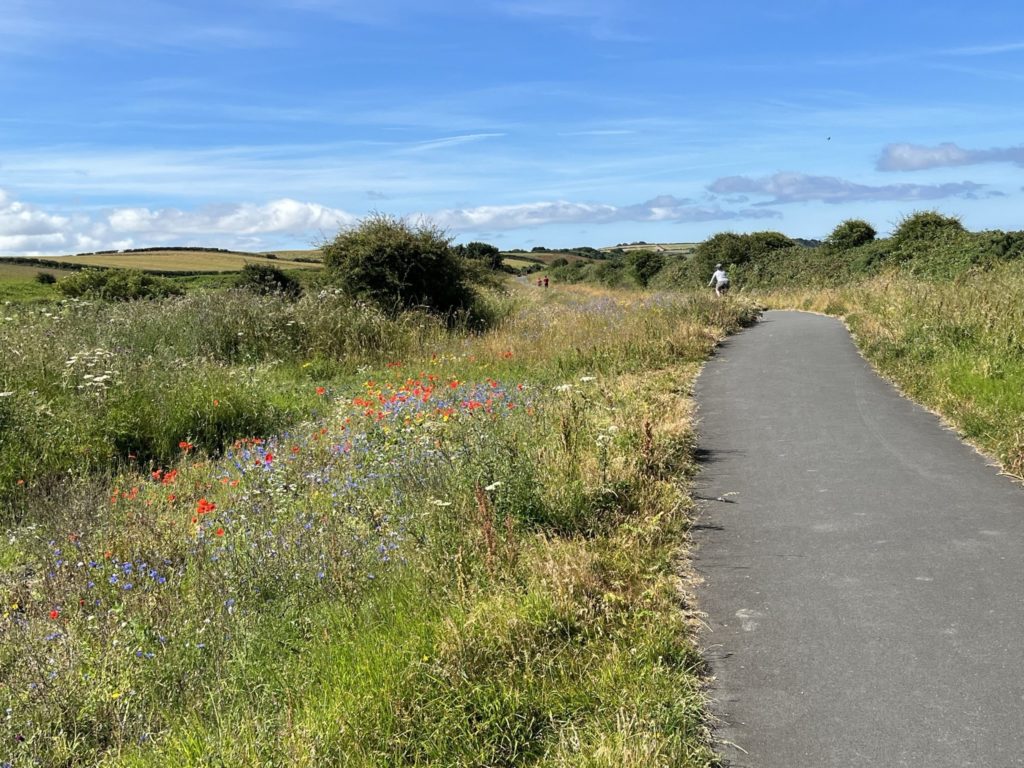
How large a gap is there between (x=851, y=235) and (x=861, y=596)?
1676 inches

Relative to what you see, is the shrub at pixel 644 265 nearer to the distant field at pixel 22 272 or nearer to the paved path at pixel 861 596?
the distant field at pixel 22 272

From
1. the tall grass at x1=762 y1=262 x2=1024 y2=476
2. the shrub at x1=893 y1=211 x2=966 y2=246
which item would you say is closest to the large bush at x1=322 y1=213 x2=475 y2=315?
the tall grass at x1=762 y1=262 x2=1024 y2=476

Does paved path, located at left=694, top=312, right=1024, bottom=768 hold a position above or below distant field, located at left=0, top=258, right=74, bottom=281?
below

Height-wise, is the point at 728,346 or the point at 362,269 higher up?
the point at 362,269

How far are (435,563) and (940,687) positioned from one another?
267 centimetres

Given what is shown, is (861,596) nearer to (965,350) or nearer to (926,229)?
(965,350)

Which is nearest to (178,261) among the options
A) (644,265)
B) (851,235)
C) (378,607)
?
(644,265)

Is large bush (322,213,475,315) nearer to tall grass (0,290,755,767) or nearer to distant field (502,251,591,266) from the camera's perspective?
tall grass (0,290,755,767)

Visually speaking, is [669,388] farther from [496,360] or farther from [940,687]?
[940,687]

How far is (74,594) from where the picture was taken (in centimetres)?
536

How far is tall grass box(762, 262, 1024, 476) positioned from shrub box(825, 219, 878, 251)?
2669 cm

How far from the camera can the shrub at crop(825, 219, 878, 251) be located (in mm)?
42750

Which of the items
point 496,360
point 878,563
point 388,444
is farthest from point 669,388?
point 878,563

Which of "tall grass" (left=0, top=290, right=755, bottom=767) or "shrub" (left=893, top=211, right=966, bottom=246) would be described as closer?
"tall grass" (left=0, top=290, right=755, bottom=767)
